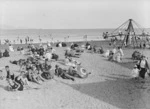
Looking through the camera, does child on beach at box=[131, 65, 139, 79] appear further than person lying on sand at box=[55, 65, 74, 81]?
No

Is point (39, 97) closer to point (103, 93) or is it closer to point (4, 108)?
point (4, 108)

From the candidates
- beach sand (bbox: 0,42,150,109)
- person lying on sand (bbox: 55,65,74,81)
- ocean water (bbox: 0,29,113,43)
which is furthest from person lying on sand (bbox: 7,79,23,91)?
ocean water (bbox: 0,29,113,43)

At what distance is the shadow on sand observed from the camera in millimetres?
10422

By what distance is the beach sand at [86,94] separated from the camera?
32.6 ft

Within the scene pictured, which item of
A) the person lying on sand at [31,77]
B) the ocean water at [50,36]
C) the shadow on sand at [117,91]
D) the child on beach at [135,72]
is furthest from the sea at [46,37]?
the child on beach at [135,72]

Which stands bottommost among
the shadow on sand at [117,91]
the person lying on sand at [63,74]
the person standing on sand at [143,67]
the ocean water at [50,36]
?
the shadow on sand at [117,91]

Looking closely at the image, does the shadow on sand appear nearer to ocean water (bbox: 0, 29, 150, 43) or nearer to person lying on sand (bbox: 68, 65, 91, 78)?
person lying on sand (bbox: 68, 65, 91, 78)

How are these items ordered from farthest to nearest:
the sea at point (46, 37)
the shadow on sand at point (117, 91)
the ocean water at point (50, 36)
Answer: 1. the ocean water at point (50, 36)
2. the sea at point (46, 37)
3. the shadow on sand at point (117, 91)

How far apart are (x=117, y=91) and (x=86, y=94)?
1.74 m

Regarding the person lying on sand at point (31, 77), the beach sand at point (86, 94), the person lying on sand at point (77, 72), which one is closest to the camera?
the beach sand at point (86, 94)

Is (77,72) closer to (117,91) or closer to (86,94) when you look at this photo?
(86,94)

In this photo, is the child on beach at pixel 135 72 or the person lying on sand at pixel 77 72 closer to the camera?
the child on beach at pixel 135 72

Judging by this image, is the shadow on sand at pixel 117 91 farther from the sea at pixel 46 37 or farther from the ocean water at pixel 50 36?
the ocean water at pixel 50 36

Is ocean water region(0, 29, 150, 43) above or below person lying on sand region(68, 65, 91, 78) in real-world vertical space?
below
